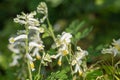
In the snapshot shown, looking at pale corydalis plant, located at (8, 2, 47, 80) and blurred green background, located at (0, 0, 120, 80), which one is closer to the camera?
pale corydalis plant, located at (8, 2, 47, 80)

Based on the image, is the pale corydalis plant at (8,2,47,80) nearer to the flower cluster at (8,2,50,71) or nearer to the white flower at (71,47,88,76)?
the flower cluster at (8,2,50,71)

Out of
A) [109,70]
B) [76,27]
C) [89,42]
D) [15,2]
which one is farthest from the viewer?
[15,2]

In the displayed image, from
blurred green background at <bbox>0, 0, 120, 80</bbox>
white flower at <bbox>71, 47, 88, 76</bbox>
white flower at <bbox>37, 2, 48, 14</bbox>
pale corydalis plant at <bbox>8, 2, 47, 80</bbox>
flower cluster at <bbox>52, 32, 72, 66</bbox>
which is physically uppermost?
blurred green background at <bbox>0, 0, 120, 80</bbox>

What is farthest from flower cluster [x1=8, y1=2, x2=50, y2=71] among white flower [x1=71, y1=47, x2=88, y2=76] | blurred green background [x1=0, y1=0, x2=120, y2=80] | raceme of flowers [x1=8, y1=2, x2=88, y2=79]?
blurred green background [x1=0, y1=0, x2=120, y2=80]

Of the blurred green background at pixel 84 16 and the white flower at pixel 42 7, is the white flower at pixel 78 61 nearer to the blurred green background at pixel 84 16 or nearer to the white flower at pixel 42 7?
the white flower at pixel 42 7

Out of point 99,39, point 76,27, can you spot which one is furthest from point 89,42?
point 76,27

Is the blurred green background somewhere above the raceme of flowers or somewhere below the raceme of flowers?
above

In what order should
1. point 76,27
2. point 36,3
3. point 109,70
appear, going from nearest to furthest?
point 109,70, point 36,3, point 76,27

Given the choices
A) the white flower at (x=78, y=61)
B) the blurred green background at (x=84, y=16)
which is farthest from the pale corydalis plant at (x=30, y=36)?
the blurred green background at (x=84, y=16)

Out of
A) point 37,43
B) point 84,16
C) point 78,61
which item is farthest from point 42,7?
point 84,16

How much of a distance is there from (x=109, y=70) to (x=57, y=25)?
4.86 metres

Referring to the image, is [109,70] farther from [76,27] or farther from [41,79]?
[76,27]

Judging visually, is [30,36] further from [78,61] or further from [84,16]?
[84,16]

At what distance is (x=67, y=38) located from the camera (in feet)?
6.91
